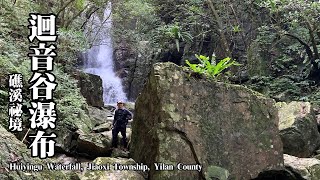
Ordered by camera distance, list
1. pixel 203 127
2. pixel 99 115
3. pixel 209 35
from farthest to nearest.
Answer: pixel 209 35 < pixel 99 115 < pixel 203 127

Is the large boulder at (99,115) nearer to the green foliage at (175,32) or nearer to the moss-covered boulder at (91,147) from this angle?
the moss-covered boulder at (91,147)

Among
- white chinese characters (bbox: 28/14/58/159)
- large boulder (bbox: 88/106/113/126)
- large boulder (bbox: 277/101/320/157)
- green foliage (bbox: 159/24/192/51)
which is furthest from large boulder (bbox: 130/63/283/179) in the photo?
→ green foliage (bbox: 159/24/192/51)

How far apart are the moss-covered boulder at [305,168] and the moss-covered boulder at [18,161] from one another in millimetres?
4045

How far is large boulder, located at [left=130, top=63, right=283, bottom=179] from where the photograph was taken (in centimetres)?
530

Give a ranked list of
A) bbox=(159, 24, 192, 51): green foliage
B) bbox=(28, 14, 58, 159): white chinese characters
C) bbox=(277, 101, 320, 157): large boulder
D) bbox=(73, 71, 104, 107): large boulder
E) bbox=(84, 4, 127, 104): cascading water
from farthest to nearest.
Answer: bbox=(84, 4, 127, 104): cascading water → bbox=(159, 24, 192, 51): green foliage → bbox=(73, 71, 104, 107): large boulder → bbox=(277, 101, 320, 157): large boulder → bbox=(28, 14, 58, 159): white chinese characters

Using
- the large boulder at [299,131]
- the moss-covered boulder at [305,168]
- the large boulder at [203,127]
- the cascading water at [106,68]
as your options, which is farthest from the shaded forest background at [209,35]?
the moss-covered boulder at [305,168]

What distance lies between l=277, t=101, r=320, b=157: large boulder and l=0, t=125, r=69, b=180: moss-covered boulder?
18.6ft

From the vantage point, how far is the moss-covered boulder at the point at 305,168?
18.9ft

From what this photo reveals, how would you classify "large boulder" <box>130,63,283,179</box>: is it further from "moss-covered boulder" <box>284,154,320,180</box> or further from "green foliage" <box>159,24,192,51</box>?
"green foliage" <box>159,24,192,51</box>

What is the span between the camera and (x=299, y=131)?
7.91 m

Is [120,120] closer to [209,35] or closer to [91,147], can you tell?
[91,147]

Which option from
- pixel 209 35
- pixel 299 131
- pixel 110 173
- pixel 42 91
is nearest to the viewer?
pixel 42 91

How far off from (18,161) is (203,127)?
3.02 m

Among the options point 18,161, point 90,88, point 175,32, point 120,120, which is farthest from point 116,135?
point 175,32
